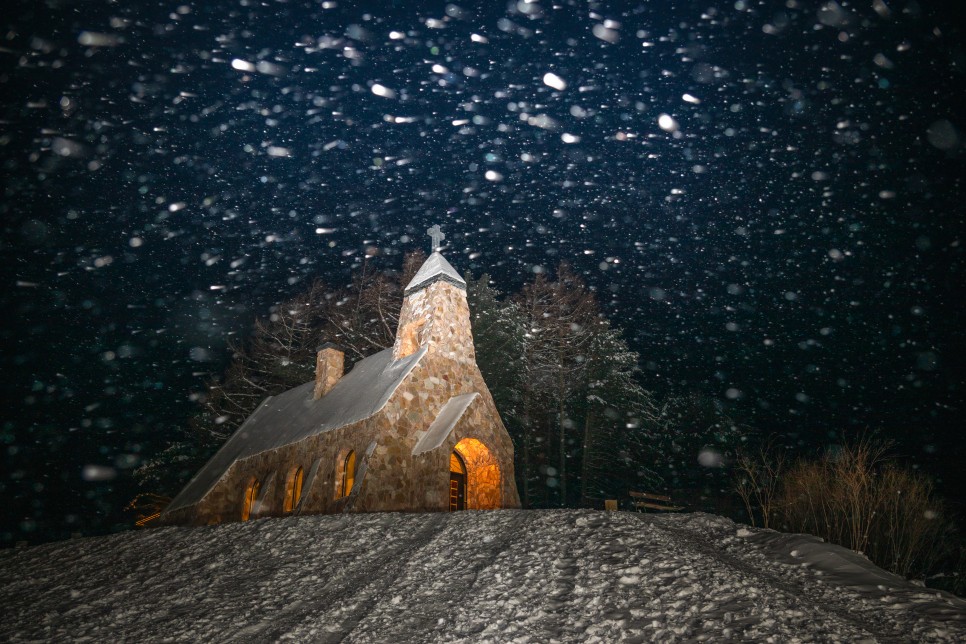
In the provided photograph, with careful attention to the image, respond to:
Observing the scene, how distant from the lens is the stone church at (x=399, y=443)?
1441 centimetres

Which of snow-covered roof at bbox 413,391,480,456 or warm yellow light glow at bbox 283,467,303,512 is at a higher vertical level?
snow-covered roof at bbox 413,391,480,456

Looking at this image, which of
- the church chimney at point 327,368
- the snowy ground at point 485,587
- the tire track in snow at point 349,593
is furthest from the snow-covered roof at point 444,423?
the church chimney at point 327,368

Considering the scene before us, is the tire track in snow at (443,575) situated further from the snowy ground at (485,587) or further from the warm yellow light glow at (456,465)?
the warm yellow light glow at (456,465)

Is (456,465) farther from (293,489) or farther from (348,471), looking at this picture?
(293,489)

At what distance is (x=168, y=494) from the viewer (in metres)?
29.4

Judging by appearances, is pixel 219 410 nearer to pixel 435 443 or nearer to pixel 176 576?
pixel 435 443

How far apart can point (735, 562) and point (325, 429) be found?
1210 cm

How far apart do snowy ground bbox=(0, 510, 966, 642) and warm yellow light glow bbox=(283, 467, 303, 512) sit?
6353 mm

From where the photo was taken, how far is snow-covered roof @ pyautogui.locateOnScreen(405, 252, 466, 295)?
687 inches

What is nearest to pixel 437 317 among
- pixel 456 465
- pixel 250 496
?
pixel 456 465

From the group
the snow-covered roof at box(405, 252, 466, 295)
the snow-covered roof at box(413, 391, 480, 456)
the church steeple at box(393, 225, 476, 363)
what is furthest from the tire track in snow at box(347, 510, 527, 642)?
the snow-covered roof at box(405, 252, 466, 295)

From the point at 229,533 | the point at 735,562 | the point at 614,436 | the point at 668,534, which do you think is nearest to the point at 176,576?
the point at 229,533

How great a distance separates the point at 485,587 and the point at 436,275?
464 inches

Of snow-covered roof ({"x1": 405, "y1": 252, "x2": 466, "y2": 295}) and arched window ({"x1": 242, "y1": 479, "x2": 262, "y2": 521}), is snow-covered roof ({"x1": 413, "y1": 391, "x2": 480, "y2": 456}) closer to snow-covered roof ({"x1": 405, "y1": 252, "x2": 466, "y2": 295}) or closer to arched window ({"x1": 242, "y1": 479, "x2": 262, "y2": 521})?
snow-covered roof ({"x1": 405, "y1": 252, "x2": 466, "y2": 295})
